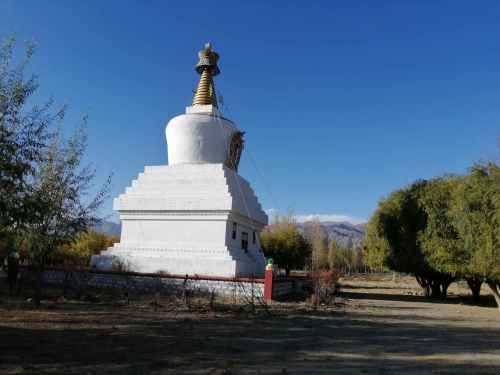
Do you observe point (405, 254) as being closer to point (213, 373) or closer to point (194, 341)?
point (194, 341)

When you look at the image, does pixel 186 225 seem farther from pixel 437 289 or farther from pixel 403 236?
pixel 437 289

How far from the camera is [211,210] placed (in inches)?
798

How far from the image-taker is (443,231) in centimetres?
2450

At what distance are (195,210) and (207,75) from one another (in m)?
9.17

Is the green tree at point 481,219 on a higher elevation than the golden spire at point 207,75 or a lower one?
lower

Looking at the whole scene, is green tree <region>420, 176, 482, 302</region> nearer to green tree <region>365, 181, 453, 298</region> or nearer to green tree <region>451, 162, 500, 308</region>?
green tree <region>451, 162, 500, 308</region>

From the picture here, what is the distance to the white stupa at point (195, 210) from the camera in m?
19.7

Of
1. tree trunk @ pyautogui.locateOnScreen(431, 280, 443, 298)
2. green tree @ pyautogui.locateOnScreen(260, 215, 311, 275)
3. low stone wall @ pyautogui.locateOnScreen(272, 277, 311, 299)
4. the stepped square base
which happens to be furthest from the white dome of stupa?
green tree @ pyautogui.locateOnScreen(260, 215, 311, 275)

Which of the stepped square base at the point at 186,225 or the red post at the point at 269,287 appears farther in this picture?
the stepped square base at the point at 186,225

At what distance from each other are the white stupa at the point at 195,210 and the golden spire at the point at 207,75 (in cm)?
7

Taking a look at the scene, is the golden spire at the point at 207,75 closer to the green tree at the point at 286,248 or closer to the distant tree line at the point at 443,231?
the distant tree line at the point at 443,231

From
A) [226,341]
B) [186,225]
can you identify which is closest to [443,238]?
[186,225]

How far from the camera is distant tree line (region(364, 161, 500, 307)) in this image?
765 inches

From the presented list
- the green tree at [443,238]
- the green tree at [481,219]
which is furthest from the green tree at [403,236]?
the green tree at [481,219]
